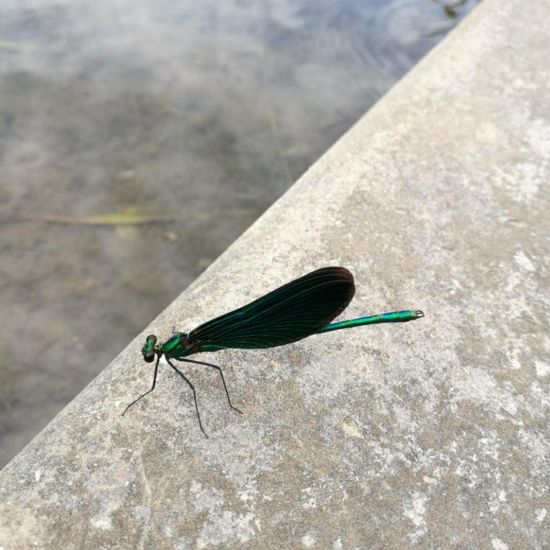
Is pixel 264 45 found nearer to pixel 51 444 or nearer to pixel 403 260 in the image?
pixel 403 260

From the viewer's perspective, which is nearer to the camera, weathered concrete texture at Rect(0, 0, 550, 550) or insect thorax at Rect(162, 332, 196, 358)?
weathered concrete texture at Rect(0, 0, 550, 550)

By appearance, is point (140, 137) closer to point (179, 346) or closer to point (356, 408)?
point (179, 346)

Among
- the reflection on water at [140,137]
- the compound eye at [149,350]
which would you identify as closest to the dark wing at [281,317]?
the compound eye at [149,350]

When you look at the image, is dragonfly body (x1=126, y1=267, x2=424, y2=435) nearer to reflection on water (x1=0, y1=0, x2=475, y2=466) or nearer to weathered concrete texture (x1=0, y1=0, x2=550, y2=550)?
weathered concrete texture (x1=0, y1=0, x2=550, y2=550)

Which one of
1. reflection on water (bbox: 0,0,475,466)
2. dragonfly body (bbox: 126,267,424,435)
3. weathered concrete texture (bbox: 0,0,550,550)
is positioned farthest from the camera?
reflection on water (bbox: 0,0,475,466)

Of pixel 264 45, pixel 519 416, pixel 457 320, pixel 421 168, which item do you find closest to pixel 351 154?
pixel 421 168

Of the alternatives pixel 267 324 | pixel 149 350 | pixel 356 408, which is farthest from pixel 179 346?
pixel 356 408

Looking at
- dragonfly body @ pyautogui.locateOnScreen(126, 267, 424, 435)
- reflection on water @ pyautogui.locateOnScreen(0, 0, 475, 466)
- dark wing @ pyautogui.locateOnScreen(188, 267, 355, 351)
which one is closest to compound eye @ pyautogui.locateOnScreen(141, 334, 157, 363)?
dragonfly body @ pyautogui.locateOnScreen(126, 267, 424, 435)
